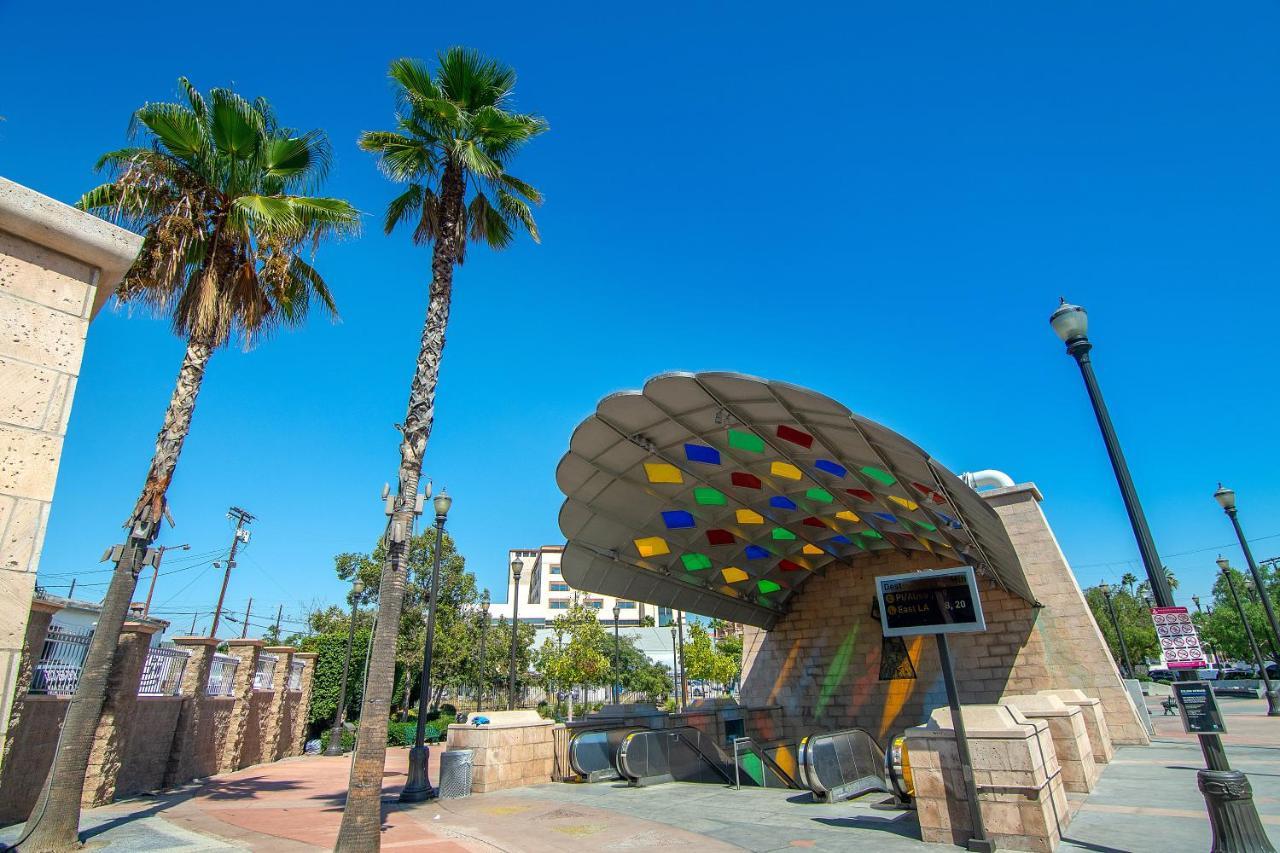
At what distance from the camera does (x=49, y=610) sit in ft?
30.8

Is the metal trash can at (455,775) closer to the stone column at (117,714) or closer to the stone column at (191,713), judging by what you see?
the stone column at (117,714)

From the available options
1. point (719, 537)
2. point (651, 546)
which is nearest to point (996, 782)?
point (651, 546)

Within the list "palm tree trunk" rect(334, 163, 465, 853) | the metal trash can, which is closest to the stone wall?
the metal trash can

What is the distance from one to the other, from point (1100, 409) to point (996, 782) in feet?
15.1

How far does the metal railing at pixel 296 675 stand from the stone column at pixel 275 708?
4.20ft

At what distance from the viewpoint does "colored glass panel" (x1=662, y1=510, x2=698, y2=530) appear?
56.6 feet

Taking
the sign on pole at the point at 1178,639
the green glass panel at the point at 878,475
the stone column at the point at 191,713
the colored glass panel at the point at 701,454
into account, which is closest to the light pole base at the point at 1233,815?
the sign on pole at the point at 1178,639

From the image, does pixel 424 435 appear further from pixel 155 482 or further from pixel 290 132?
pixel 290 132

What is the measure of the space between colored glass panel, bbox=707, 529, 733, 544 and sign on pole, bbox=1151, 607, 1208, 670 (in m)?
12.4

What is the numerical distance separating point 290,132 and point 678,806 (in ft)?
44.7

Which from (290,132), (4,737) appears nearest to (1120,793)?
(4,737)

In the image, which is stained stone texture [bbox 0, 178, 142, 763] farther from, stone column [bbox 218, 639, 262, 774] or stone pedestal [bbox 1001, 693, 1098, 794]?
stone column [bbox 218, 639, 262, 774]

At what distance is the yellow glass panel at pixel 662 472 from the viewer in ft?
49.9

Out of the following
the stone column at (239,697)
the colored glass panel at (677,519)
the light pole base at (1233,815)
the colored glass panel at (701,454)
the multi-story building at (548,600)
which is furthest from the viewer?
the multi-story building at (548,600)
